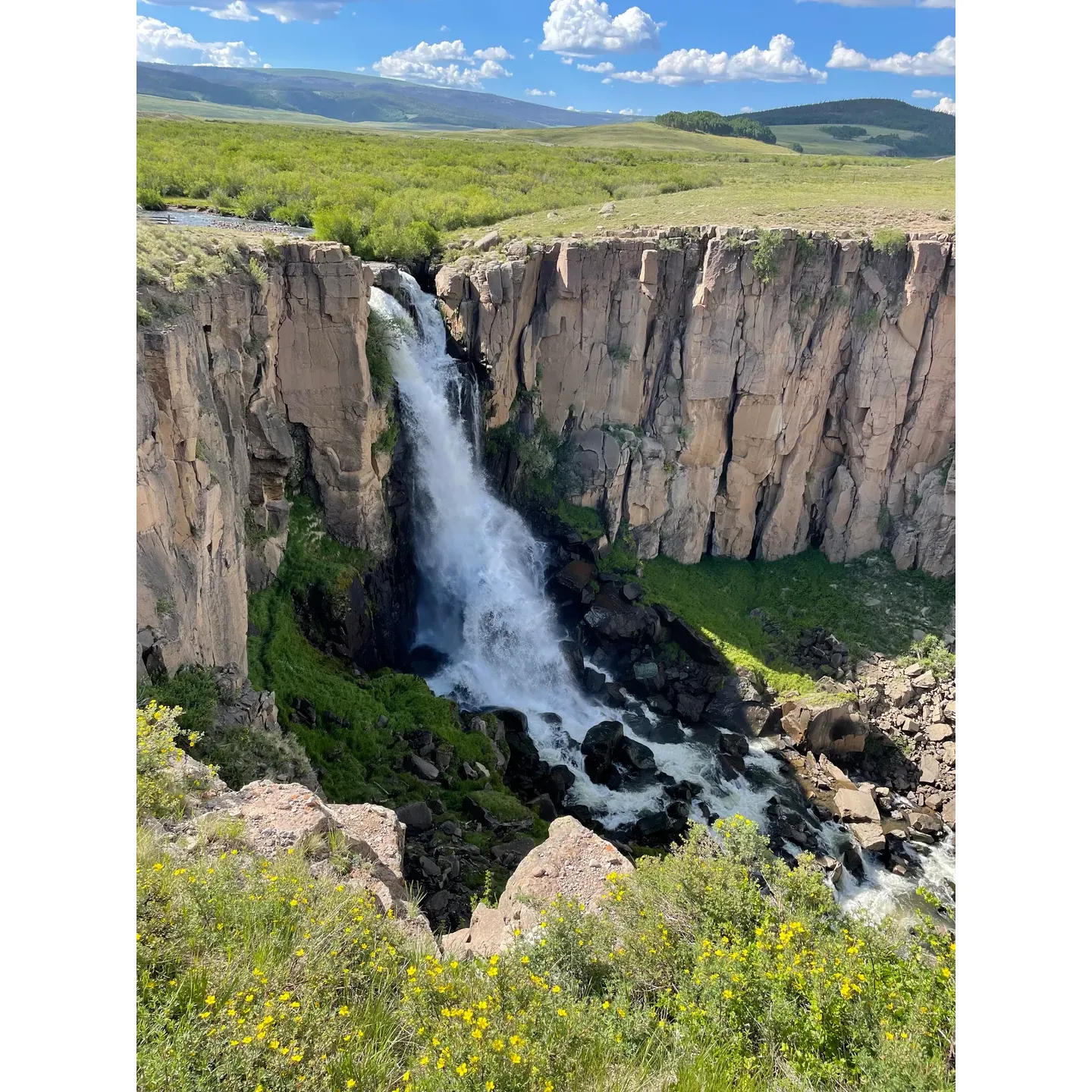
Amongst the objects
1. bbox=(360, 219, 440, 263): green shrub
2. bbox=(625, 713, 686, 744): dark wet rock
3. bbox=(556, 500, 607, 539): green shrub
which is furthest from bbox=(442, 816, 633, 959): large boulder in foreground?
bbox=(360, 219, 440, 263): green shrub

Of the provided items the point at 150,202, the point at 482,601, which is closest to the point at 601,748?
the point at 482,601

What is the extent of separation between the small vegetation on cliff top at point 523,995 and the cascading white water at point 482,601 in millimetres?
13784

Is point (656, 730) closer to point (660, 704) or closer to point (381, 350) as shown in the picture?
point (660, 704)

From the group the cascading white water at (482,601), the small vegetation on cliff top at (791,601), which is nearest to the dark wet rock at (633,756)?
the cascading white water at (482,601)

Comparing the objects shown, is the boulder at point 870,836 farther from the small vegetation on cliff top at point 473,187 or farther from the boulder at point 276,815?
the small vegetation on cliff top at point 473,187

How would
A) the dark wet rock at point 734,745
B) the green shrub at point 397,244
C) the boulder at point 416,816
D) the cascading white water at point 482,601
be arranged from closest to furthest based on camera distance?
the boulder at point 416,816 → the cascading white water at point 482,601 → the dark wet rock at point 734,745 → the green shrub at point 397,244

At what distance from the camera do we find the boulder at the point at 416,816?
15.6 metres

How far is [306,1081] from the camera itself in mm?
5254

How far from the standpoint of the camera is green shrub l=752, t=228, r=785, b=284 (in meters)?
28.0

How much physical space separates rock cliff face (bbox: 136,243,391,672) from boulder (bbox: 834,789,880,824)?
15.6 meters

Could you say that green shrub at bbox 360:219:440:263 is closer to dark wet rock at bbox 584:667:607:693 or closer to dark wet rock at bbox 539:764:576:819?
dark wet rock at bbox 584:667:607:693

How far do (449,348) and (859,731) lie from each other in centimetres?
1867

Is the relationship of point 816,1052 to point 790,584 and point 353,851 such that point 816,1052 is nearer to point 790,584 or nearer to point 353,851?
point 353,851

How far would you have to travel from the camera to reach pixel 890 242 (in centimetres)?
2859
